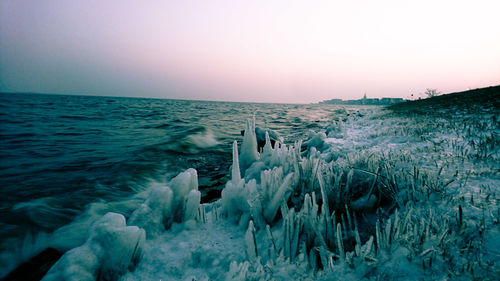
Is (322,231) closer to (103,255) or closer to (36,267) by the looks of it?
(103,255)

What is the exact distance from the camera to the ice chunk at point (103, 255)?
1.62m

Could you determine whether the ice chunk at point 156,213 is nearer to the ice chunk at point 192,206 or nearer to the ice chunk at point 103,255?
the ice chunk at point 192,206

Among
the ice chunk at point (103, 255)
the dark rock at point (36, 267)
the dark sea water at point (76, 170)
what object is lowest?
the dark rock at point (36, 267)

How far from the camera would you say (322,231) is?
1.60 m

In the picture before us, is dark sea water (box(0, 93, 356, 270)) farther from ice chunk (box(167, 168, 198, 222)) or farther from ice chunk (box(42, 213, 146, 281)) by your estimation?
ice chunk (box(42, 213, 146, 281))

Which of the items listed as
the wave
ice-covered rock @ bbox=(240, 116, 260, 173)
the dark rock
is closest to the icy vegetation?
the dark rock

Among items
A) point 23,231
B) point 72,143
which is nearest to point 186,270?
point 23,231

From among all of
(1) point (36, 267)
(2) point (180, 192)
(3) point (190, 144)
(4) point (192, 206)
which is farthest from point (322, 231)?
(3) point (190, 144)

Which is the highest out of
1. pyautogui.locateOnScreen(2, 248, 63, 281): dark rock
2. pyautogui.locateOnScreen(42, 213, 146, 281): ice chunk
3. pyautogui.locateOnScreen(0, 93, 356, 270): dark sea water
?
pyautogui.locateOnScreen(42, 213, 146, 281): ice chunk

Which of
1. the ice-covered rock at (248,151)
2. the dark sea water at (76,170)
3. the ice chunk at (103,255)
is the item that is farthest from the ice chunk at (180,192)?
the ice-covered rock at (248,151)

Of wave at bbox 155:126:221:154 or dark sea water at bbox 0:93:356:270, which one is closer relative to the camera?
dark sea water at bbox 0:93:356:270

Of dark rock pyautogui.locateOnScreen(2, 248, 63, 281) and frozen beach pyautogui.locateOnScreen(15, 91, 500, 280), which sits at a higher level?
frozen beach pyautogui.locateOnScreen(15, 91, 500, 280)

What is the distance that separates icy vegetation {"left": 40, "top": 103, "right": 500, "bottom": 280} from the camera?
3.86 feet

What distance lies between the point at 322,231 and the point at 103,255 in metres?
1.82
